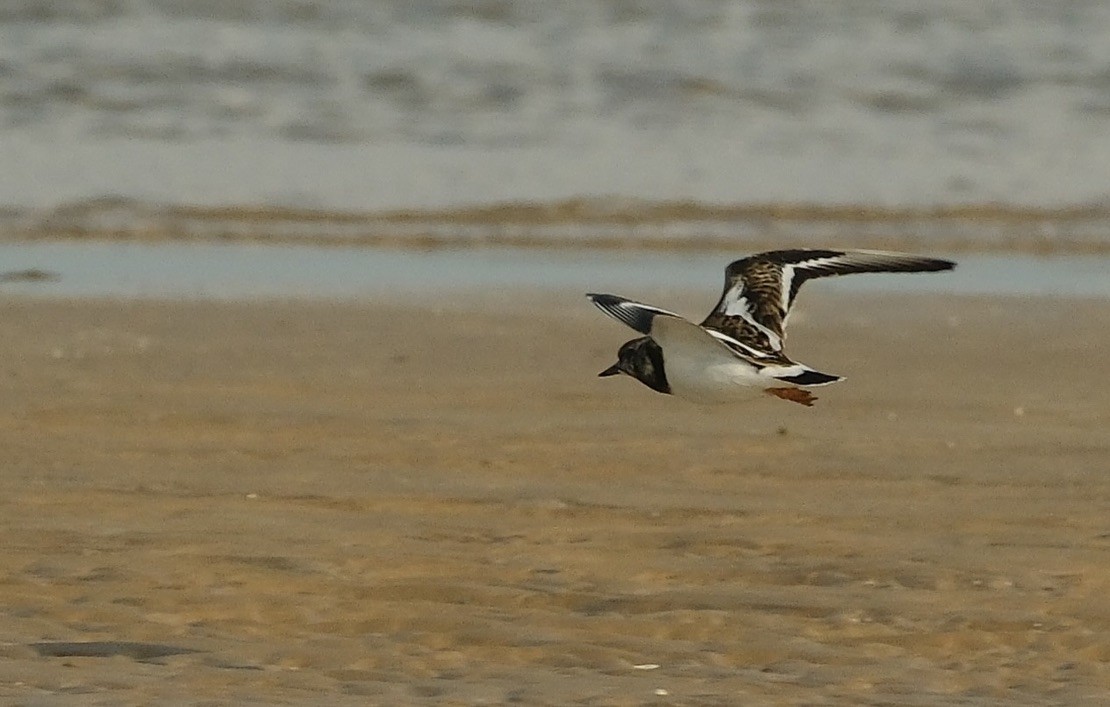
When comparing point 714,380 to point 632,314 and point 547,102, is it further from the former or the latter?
point 547,102

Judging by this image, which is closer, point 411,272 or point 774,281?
point 774,281

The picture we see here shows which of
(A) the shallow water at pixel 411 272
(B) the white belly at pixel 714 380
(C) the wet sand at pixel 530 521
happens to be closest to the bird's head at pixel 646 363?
(B) the white belly at pixel 714 380

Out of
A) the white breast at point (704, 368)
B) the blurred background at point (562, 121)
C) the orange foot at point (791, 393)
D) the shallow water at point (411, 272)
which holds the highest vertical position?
the blurred background at point (562, 121)

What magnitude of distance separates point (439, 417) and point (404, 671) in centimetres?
325

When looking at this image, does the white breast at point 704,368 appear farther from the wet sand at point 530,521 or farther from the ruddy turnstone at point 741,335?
the wet sand at point 530,521

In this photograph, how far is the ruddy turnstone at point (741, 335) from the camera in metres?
6.58

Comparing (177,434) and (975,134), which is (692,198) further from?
(177,434)

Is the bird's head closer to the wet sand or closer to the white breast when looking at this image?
the white breast

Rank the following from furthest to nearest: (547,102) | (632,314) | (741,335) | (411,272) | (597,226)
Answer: (547,102)
(597,226)
(411,272)
(741,335)
(632,314)

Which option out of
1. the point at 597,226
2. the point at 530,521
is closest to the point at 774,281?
the point at 530,521

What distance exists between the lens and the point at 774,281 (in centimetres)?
761

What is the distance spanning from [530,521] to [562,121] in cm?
1120

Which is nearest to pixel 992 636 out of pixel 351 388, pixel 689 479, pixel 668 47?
pixel 689 479

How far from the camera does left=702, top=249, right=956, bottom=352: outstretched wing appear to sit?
286 inches
